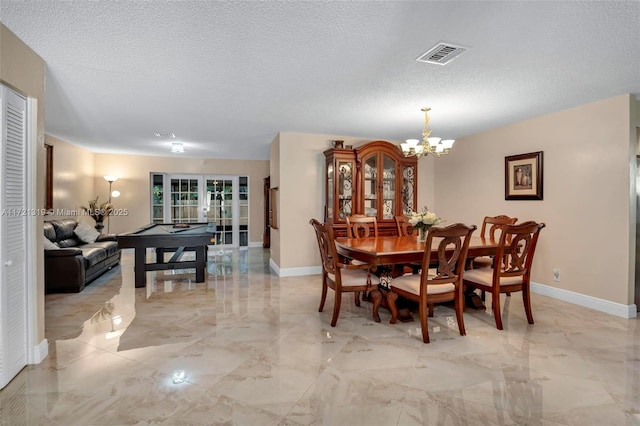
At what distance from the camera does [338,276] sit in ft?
9.90

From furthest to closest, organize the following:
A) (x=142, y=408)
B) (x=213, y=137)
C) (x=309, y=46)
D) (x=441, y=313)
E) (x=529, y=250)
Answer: (x=213, y=137)
(x=441, y=313)
(x=529, y=250)
(x=309, y=46)
(x=142, y=408)

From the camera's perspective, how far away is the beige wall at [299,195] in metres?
5.07

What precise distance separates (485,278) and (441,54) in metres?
2.00

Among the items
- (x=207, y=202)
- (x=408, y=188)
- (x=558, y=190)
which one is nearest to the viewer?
(x=558, y=190)

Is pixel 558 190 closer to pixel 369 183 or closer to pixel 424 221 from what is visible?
pixel 424 221

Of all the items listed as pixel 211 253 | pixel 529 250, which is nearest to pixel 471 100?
pixel 529 250

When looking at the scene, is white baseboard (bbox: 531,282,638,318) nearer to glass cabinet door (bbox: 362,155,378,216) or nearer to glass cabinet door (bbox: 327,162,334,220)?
glass cabinet door (bbox: 362,155,378,216)

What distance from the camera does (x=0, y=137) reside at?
192 centimetres

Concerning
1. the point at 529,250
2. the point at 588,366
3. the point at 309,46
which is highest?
the point at 309,46

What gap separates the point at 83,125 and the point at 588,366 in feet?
20.1

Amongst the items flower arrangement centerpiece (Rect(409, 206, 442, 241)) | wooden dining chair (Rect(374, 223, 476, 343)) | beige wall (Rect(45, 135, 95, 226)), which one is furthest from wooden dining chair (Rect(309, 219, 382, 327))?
beige wall (Rect(45, 135, 95, 226))

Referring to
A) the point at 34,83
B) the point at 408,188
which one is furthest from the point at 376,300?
the point at 34,83

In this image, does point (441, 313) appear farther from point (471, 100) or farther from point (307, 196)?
point (307, 196)

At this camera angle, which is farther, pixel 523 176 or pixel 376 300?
pixel 523 176
